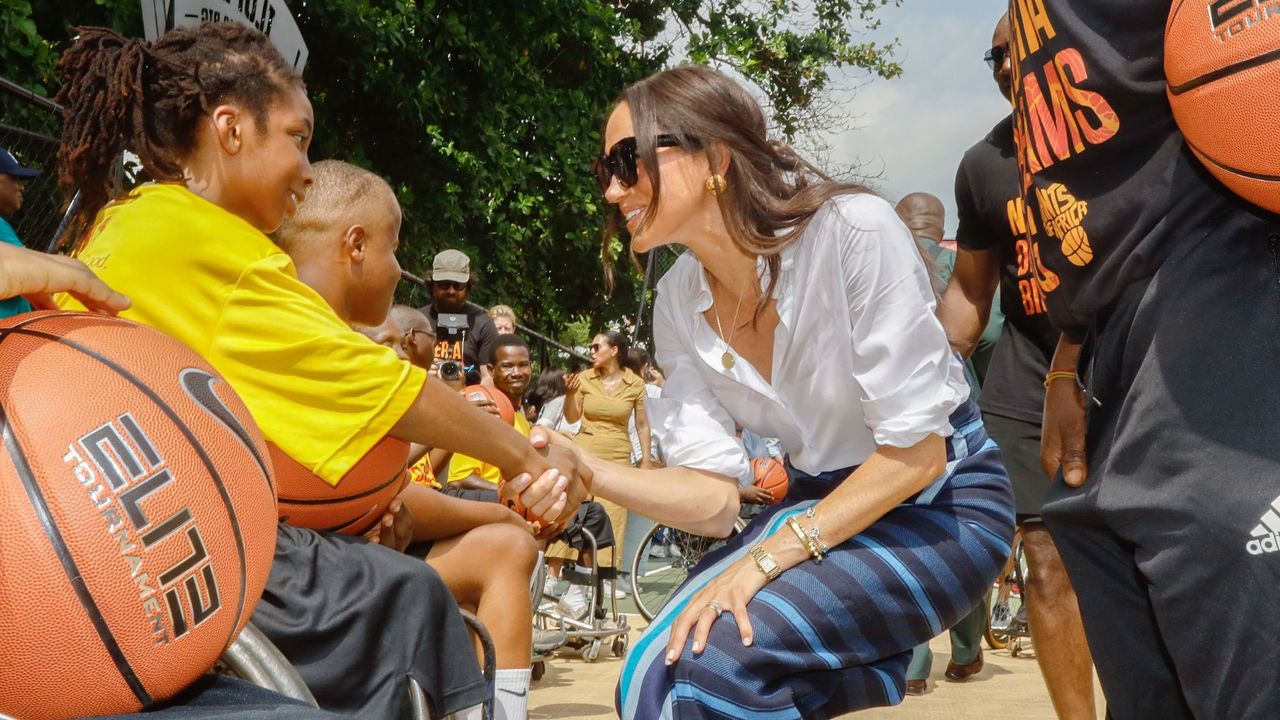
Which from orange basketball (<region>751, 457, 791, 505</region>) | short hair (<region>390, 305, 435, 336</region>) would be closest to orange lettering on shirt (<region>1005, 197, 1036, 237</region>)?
short hair (<region>390, 305, 435, 336</region>)

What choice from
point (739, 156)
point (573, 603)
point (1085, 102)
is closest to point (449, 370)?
point (573, 603)

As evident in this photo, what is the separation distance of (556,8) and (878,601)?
11.7 m

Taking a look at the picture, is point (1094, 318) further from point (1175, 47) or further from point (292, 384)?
point (292, 384)

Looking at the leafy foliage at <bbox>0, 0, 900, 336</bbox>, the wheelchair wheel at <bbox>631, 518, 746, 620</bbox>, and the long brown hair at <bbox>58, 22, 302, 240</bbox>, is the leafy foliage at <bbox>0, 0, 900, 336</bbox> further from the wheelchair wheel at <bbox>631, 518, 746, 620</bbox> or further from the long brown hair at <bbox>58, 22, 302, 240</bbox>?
the long brown hair at <bbox>58, 22, 302, 240</bbox>

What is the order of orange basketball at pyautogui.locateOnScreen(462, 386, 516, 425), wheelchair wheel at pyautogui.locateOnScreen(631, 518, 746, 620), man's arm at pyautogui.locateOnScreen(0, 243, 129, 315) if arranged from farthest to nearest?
wheelchair wheel at pyautogui.locateOnScreen(631, 518, 746, 620) < orange basketball at pyautogui.locateOnScreen(462, 386, 516, 425) < man's arm at pyautogui.locateOnScreen(0, 243, 129, 315)

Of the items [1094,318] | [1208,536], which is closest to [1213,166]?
[1094,318]

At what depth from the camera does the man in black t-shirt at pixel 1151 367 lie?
1.80 m

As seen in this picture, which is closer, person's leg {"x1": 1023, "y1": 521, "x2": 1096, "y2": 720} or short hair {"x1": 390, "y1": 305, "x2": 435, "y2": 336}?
person's leg {"x1": 1023, "y1": 521, "x2": 1096, "y2": 720}

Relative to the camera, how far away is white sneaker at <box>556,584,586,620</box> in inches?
330

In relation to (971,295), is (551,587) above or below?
below

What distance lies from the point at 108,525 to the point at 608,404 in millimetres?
9176

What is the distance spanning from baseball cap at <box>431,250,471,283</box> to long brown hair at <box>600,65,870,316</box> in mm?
5656

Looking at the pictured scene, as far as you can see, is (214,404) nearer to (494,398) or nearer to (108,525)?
(108,525)

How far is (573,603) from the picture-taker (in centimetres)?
855
